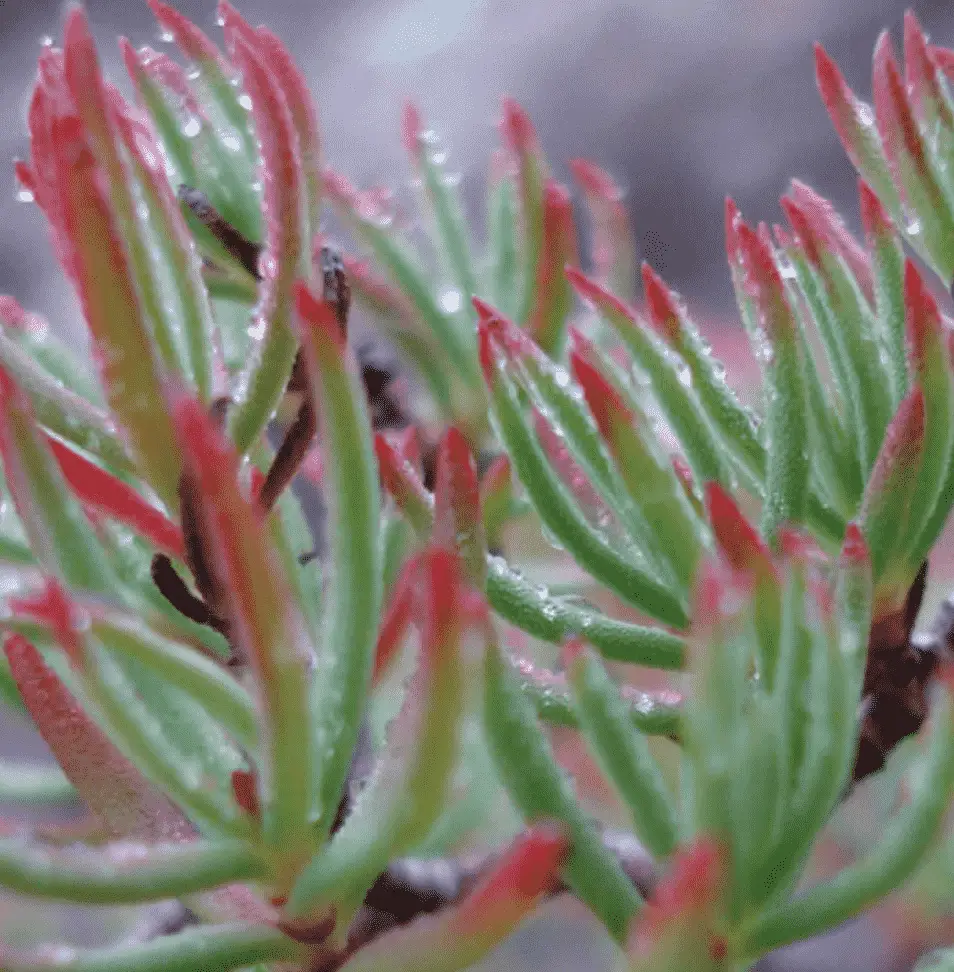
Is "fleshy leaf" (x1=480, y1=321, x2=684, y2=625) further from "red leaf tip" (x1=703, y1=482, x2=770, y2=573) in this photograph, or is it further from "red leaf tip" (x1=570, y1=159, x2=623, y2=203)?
"red leaf tip" (x1=570, y1=159, x2=623, y2=203)

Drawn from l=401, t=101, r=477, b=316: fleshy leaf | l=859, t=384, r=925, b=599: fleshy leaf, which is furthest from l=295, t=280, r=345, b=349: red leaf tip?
l=401, t=101, r=477, b=316: fleshy leaf

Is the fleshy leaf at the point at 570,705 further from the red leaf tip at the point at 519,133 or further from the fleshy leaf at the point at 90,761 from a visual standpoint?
the red leaf tip at the point at 519,133

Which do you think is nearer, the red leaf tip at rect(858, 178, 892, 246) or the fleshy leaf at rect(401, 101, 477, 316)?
the red leaf tip at rect(858, 178, 892, 246)

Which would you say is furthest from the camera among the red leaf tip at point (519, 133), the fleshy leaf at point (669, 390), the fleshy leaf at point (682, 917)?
the red leaf tip at point (519, 133)

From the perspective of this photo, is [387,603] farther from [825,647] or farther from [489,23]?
[489,23]

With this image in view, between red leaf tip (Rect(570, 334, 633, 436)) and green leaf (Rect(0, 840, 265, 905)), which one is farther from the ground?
red leaf tip (Rect(570, 334, 633, 436))

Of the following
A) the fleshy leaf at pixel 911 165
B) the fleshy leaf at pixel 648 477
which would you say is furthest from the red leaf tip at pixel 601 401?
the fleshy leaf at pixel 911 165

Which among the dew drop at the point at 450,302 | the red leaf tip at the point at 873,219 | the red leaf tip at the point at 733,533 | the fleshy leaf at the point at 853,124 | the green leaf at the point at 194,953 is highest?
the fleshy leaf at the point at 853,124

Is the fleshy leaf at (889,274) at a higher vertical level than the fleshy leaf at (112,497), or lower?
higher
